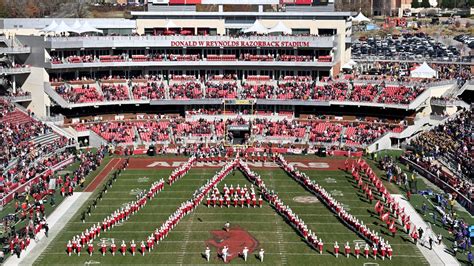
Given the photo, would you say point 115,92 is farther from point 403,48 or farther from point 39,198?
point 403,48

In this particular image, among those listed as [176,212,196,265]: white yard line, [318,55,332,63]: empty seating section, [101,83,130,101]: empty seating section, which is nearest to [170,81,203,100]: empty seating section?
[101,83,130,101]: empty seating section

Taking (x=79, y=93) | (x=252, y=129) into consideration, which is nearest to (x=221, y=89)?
(x=252, y=129)

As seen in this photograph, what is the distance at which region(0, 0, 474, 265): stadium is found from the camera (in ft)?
107

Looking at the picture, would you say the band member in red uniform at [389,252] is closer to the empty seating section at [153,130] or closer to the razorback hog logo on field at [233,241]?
the razorback hog logo on field at [233,241]

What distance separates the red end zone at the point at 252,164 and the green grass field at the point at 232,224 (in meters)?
2.47

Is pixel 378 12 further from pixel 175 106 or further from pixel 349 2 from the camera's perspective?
pixel 175 106

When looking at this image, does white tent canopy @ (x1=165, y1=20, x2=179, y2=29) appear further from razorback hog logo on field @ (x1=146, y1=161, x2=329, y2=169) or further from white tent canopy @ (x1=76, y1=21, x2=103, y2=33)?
razorback hog logo on field @ (x1=146, y1=161, x2=329, y2=169)

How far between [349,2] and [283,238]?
114234 mm

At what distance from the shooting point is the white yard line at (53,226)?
30422 millimetres

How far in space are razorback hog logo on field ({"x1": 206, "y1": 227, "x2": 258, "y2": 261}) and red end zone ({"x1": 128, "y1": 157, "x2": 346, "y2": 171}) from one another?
43.8 feet

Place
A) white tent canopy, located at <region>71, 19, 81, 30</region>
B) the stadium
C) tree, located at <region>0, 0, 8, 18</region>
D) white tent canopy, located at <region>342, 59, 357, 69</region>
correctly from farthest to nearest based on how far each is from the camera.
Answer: tree, located at <region>0, 0, 8, 18</region> < white tent canopy, located at <region>342, 59, 357, 69</region> < white tent canopy, located at <region>71, 19, 81, 30</region> < the stadium

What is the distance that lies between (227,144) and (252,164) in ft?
19.1

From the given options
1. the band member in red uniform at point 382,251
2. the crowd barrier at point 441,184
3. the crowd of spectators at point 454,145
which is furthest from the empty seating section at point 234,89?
the band member in red uniform at point 382,251

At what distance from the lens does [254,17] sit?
65.8m
